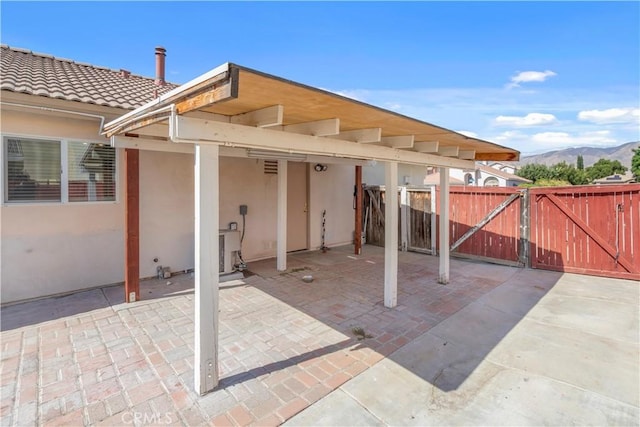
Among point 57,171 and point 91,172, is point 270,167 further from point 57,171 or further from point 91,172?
point 57,171

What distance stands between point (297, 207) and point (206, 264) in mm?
6773

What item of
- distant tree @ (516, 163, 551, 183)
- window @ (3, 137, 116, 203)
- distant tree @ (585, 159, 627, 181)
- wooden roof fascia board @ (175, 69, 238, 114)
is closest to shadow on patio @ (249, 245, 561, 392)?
wooden roof fascia board @ (175, 69, 238, 114)

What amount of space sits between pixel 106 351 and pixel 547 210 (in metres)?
9.59

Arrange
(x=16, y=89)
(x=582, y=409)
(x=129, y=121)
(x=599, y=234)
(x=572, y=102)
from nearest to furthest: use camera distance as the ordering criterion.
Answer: (x=582, y=409)
(x=129, y=121)
(x=16, y=89)
(x=599, y=234)
(x=572, y=102)

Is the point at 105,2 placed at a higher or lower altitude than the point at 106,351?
higher

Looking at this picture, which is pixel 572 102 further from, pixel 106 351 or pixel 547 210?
pixel 106 351

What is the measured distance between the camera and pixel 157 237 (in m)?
6.62

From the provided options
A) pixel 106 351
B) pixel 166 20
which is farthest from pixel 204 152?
pixel 166 20

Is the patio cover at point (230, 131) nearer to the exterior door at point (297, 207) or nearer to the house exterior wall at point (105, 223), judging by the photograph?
the house exterior wall at point (105, 223)

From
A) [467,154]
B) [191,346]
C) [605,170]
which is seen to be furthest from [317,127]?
[605,170]

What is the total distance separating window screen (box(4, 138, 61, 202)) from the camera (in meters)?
5.04

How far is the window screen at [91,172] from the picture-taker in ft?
18.4

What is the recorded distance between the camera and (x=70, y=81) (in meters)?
6.11

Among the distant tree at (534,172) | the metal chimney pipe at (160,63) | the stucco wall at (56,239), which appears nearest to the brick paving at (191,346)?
the stucco wall at (56,239)
